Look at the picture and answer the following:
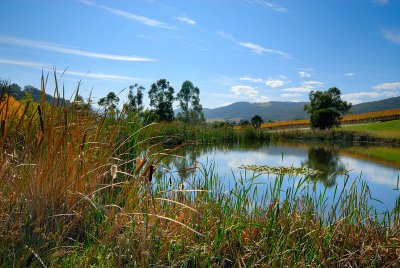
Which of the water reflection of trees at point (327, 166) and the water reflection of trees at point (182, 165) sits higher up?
the water reflection of trees at point (182, 165)

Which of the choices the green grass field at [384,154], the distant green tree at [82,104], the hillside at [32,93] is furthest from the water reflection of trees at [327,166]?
the hillside at [32,93]

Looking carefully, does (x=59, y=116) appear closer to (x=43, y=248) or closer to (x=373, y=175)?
(x=43, y=248)

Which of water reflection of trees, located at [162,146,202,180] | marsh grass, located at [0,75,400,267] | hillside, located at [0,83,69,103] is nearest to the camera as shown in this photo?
marsh grass, located at [0,75,400,267]

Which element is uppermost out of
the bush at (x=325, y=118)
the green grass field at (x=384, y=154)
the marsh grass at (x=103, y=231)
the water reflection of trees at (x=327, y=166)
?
the bush at (x=325, y=118)

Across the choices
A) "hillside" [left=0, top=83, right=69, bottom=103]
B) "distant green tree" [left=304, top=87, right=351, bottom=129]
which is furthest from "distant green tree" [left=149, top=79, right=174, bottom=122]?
"hillside" [left=0, top=83, right=69, bottom=103]

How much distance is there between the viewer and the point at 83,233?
2469mm

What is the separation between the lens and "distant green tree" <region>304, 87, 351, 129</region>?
3641 centimetres

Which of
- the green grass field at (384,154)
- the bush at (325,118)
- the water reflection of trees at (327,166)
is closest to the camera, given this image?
the water reflection of trees at (327,166)

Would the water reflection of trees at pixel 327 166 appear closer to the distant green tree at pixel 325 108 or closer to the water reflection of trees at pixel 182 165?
the water reflection of trees at pixel 182 165

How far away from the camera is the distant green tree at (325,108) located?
36.4m

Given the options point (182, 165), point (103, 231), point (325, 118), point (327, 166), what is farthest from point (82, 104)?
point (325, 118)

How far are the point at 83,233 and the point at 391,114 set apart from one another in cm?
5554

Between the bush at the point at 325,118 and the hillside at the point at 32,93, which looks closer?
the hillside at the point at 32,93

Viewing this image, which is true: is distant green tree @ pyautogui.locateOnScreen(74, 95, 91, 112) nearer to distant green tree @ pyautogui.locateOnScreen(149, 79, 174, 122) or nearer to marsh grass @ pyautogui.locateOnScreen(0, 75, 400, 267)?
marsh grass @ pyautogui.locateOnScreen(0, 75, 400, 267)
